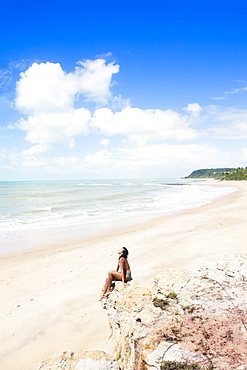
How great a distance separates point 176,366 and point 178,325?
0.72 metres

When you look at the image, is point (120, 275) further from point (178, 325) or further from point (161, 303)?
point (178, 325)

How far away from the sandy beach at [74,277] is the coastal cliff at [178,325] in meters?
1.73

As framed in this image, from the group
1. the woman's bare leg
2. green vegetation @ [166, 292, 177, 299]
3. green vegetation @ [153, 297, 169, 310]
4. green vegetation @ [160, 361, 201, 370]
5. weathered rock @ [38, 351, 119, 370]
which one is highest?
green vegetation @ [166, 292, 177, 299]

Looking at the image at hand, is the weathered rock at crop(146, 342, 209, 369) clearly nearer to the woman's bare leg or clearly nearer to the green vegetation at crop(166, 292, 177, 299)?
the green vegetation at crop(166, 292, 177, 299)

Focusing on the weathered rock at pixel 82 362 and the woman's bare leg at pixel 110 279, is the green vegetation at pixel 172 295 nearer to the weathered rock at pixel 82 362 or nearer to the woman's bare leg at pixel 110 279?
the weathered rock at pixel 82 362

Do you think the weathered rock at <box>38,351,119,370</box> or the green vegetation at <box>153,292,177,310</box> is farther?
the green vegetation at <box>153,292,177,310</box>

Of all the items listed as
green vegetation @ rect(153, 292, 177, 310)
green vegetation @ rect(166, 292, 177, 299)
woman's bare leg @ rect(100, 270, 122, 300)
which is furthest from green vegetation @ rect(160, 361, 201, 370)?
woman's bare leg @ rect(100, 270, 122, 300)

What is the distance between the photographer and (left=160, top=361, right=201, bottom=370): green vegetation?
279 centimetres

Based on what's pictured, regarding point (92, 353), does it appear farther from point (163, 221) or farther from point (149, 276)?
point (163, 221)

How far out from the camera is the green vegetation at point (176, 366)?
2795mm

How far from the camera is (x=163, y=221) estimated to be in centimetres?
2117

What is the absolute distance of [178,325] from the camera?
3.53 metres

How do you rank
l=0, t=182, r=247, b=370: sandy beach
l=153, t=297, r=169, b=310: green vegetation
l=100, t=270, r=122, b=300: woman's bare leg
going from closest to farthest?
l=153, t=297, r=169, b=310: green vegetation, l=0, t=182, r=247, b=370: sandy beach, l=100, t=270, r=122, b=300: woman's bare leg

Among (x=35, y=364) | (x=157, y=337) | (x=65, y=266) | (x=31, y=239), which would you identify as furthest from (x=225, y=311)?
(x=31, y=239)
